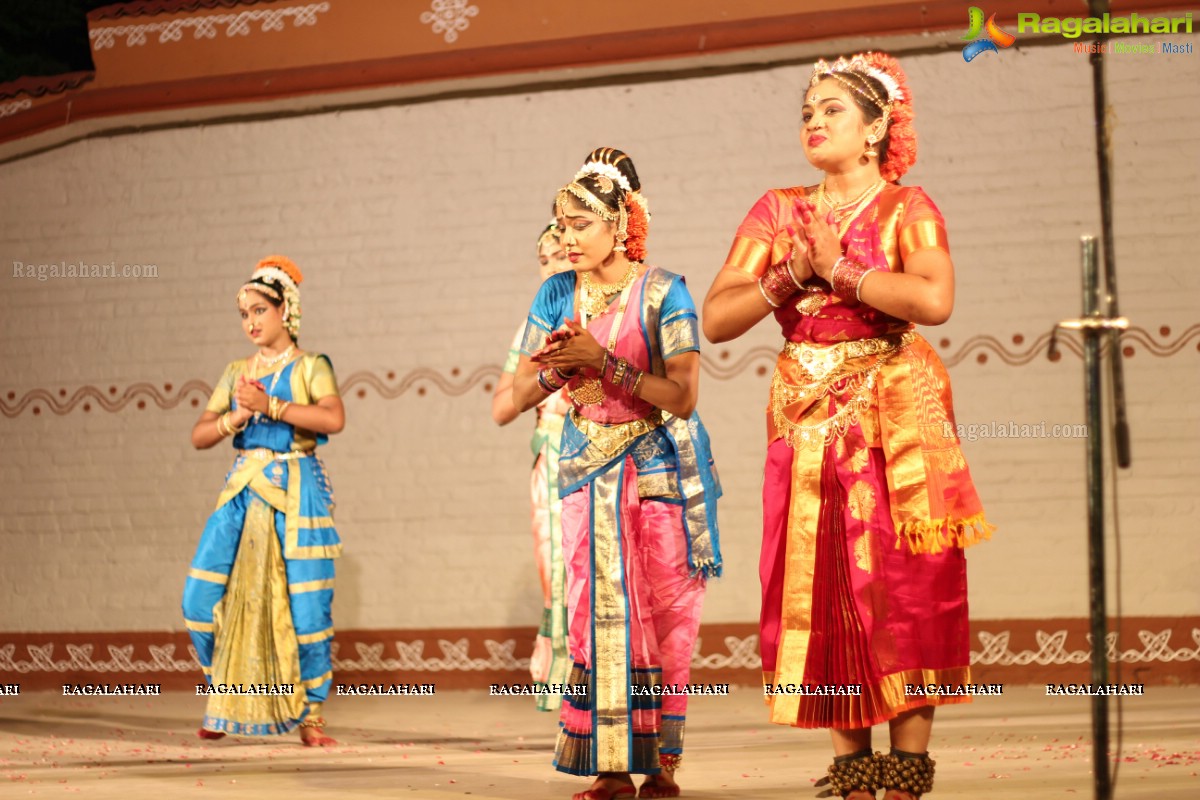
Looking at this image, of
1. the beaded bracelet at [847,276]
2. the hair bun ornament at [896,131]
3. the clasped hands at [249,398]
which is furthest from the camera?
the clasped hands at [249,398]

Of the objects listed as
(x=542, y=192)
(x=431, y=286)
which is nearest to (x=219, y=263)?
(x=431, y=286)

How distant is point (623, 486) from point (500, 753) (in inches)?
59.7

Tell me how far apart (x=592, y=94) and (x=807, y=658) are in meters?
4.55

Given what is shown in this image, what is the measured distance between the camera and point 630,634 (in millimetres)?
3490

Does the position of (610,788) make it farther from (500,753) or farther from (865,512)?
(500,753)

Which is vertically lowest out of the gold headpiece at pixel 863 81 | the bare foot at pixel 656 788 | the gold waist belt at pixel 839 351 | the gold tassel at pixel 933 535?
the bare foot at pixel 656 788

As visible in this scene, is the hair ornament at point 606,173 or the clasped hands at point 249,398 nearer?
the hair ornament at point 606,173

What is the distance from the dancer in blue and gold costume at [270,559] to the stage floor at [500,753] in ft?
0.63

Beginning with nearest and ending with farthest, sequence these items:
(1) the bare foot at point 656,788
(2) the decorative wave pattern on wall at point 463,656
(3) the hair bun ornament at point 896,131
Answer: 1. (3) the hair bun ornament at point 896,131
2. (1) the bare foot at point 656,788
3. (2) the decorative wave pattern on wall at point 463,656

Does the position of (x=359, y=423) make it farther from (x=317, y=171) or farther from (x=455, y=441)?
(x=317, y=171)

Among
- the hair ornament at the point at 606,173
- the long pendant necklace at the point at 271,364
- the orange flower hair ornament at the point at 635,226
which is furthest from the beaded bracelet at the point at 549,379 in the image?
the long pendant necklace at the point at 271,364

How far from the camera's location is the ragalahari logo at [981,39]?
6.31 metres

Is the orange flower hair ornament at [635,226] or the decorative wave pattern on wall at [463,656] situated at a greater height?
the orange flower hair ornament at [635,226]

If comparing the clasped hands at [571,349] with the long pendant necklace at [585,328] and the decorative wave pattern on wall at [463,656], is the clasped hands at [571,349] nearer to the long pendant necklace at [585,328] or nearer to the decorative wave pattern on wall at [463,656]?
the long pendant necklace at [585,328]
